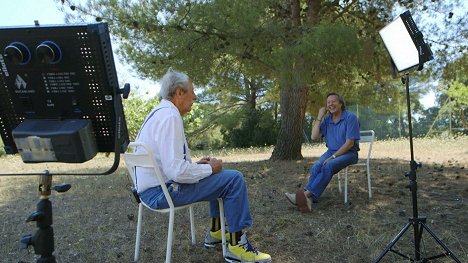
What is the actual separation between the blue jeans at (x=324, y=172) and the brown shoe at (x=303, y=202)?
86 mm

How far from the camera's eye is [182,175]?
8.34ft

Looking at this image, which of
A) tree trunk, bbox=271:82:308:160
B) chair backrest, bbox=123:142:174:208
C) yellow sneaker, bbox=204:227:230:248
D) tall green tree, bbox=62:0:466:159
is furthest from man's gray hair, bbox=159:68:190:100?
tree trunk, bbox=271:82:308:160

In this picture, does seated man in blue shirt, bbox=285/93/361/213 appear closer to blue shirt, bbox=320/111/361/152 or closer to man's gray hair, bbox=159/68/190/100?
blue shirt, bbox=320/111/361/152

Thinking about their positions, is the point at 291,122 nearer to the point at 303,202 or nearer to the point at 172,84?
the point at 303,202

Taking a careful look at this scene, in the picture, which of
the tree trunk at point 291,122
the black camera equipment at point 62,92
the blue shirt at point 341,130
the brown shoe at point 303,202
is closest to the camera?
the black camera equipment at point 62,92

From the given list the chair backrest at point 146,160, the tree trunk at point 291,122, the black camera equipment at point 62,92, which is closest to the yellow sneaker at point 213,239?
the chair backrest at point 146,160

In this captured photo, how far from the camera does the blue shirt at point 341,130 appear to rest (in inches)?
171

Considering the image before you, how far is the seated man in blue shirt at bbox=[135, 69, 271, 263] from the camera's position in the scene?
8.26 ft

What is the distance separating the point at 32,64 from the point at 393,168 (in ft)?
19.6

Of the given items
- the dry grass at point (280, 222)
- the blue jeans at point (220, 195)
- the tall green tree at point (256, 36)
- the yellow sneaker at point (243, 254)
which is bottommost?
the dry grass at point (280, 222)

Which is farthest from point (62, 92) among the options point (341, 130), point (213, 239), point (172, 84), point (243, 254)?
point (341, 130)

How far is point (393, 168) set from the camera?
22.2 feet

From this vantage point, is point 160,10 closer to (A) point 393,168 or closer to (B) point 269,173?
(B) point 269,173

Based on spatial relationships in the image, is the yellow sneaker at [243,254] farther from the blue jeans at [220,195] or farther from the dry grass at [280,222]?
the dry grass at [280,222]
